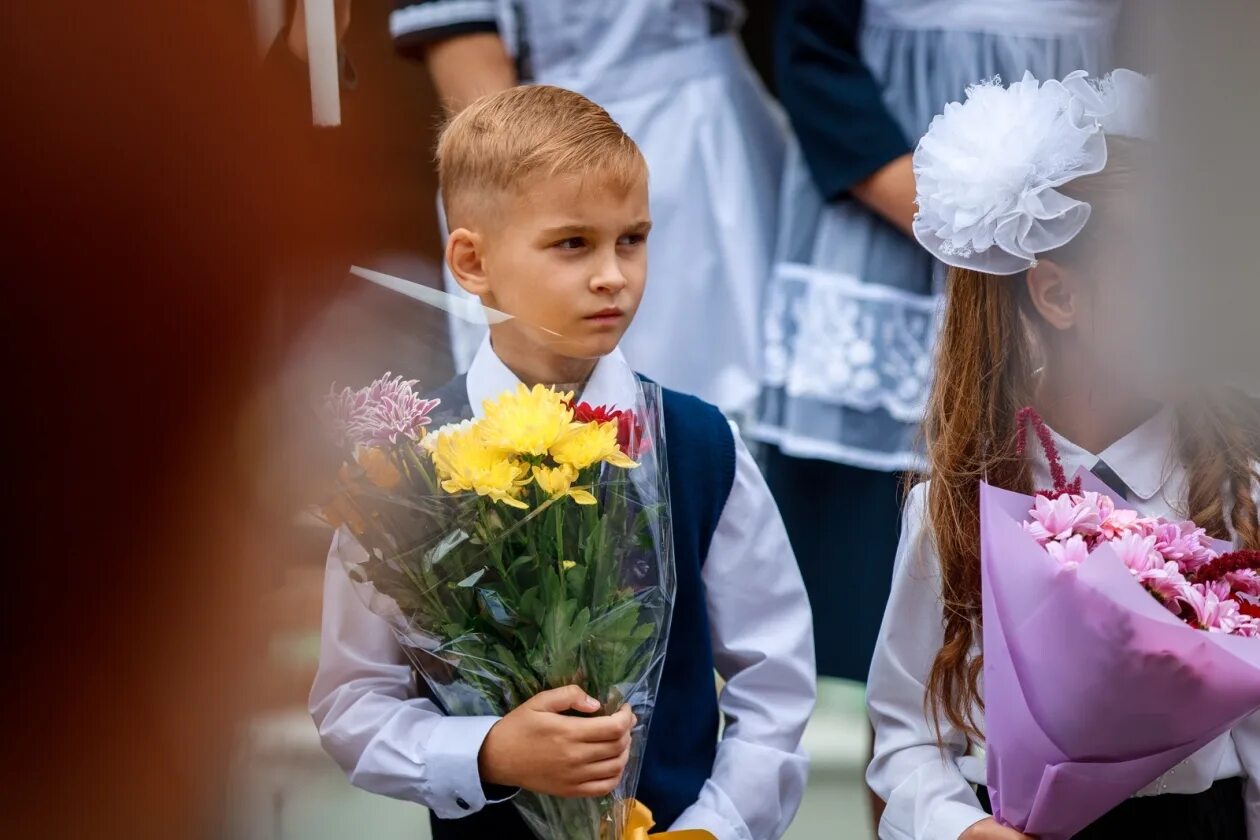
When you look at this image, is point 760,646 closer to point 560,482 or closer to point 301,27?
point 560,482

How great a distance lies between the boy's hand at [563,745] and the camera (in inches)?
44.8

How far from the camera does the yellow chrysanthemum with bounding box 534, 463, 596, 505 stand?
109 cm

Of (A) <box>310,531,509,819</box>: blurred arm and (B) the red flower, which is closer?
(B) the red flower

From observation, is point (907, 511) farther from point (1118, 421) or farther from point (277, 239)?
point (277, 239)

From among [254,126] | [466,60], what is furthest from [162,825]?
[466,60]

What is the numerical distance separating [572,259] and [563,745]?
1.65ft

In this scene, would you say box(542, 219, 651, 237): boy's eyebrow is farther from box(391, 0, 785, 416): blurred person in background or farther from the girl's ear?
box(391, 0, 785, 416): blurred person in background

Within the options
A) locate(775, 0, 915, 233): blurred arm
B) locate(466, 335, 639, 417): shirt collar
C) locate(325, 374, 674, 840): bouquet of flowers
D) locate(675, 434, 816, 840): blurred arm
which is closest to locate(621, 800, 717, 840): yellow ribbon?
locate(325, 374, 674, 840): bouquet of flowers

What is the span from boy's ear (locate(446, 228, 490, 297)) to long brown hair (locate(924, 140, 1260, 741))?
49 centimetres

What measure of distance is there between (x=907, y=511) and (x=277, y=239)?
1.23 metres

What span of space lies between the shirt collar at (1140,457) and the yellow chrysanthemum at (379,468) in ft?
2.20

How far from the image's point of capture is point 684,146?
220cm

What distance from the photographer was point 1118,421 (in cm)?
144

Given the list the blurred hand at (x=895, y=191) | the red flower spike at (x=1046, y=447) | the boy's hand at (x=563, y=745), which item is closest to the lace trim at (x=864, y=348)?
the blurred hand at (x=895, y=191)
